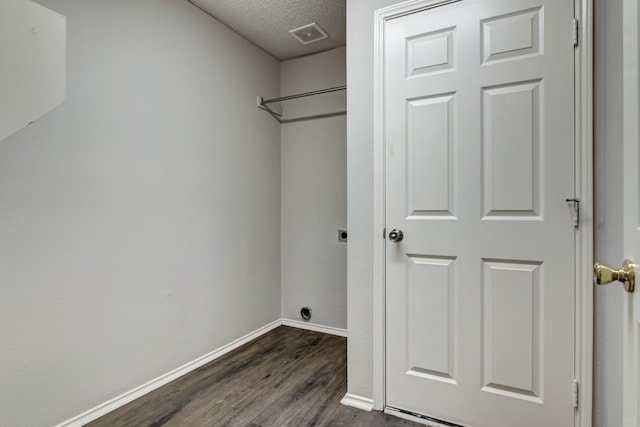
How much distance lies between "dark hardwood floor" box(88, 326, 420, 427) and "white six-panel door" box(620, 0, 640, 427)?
3.96 ft

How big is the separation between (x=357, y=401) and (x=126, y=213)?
→ 1.67 m

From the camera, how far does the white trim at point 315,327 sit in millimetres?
2812

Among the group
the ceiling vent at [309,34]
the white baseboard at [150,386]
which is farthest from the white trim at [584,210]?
the white baseboard at [150,386]

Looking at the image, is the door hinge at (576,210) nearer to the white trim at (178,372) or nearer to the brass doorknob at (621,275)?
the brass doorknob at (621,275)

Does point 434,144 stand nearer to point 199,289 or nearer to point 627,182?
point 627,182

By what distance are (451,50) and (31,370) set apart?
2.45 meters

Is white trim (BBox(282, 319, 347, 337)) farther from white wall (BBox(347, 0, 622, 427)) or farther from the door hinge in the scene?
the door hinge

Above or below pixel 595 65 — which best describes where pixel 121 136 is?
below

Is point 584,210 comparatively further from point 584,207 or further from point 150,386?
point 150,386

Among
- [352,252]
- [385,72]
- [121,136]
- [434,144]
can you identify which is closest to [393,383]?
[352,252]

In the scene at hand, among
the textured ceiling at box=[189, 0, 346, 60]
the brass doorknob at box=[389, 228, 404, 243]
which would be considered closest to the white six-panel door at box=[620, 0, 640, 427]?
the brass doorknob at box=[389, 228, 404, 243]

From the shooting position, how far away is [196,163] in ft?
7.38

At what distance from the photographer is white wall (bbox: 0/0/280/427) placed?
1.45 meters

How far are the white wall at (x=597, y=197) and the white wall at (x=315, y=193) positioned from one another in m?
1.00
